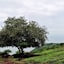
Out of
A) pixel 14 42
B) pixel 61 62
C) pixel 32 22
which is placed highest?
pixel 32 22

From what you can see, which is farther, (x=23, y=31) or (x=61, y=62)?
(x=23, y=31)

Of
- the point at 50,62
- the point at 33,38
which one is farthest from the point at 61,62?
the point at 33,38

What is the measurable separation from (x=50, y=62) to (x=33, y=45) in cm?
1679

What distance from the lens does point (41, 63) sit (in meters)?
44.6

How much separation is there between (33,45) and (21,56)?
11.0ft

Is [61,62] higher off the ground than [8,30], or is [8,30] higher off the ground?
[8,30]

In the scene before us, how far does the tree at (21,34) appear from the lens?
60219 mm

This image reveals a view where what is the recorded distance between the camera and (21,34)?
199 feet

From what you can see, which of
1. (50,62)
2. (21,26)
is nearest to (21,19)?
(21,26)

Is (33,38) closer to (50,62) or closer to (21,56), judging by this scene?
(21,56)

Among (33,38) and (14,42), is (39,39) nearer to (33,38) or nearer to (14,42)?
(33,38)

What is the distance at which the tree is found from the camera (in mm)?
60219

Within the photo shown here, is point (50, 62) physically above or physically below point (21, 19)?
below

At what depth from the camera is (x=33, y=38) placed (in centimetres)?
6069
